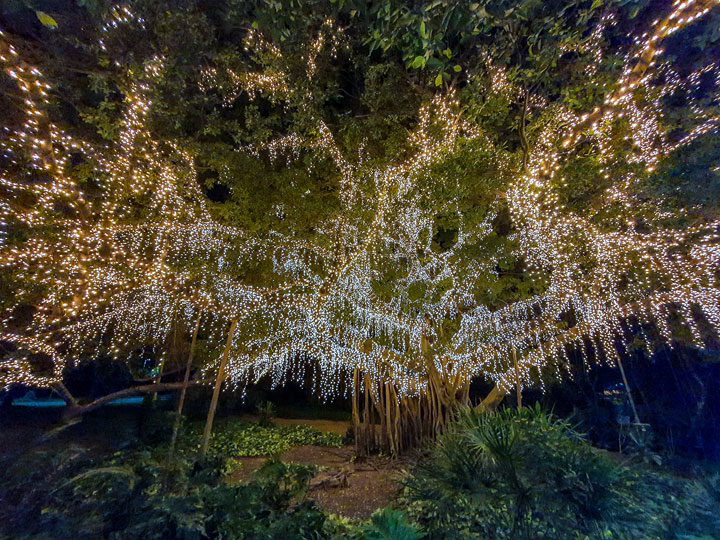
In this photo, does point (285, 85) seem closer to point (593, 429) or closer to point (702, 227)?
point (702, 227)

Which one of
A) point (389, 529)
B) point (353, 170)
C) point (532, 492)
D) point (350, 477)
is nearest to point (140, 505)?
point (389, 529)

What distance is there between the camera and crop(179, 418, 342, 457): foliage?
780 cm

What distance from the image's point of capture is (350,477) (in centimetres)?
614

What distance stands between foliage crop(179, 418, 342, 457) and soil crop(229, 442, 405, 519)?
0.34m

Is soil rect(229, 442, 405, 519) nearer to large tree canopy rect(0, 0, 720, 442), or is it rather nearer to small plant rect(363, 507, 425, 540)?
small plant rect(363, 507, 425, 540)

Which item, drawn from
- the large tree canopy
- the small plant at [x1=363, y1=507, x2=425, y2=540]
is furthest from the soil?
the large tree canopy

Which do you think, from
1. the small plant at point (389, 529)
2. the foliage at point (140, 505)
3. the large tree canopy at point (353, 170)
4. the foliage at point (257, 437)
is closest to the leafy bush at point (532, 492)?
the small plant at point (389, 529)

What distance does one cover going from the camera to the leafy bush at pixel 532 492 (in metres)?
2.80

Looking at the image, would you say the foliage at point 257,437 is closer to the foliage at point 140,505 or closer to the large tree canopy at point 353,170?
the large tree canopy at point 353,170

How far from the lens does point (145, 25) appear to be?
146 inches

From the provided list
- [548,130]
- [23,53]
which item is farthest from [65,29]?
[548,130]

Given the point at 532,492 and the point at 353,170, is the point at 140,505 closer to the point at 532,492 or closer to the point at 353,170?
the point at 532,492

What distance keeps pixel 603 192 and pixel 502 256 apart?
1637 mm

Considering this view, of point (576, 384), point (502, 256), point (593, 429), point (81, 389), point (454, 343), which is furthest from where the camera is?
point (81, 389)
